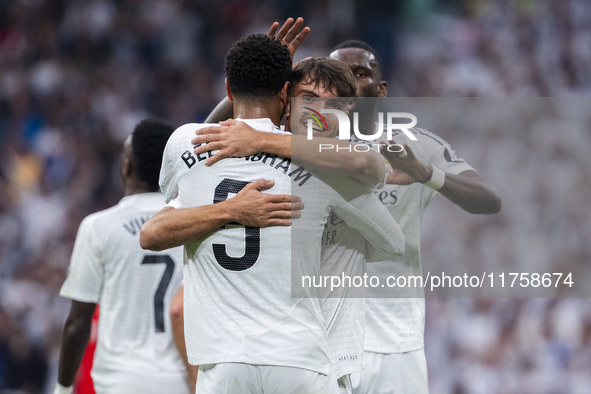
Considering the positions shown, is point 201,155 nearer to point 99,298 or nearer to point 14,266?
point 99,298

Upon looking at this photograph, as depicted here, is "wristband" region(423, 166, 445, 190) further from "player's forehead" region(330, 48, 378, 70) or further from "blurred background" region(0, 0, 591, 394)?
"blurred background" region(0, 0, 591, 394)

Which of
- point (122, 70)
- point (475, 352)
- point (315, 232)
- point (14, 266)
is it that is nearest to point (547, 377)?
point (475, 352)

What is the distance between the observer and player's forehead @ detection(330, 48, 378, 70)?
4457 millimetres

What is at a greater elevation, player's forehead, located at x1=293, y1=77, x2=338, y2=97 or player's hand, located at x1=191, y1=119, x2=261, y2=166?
player's forehead, located at x1=293, y1=77, x2=338, y2=97

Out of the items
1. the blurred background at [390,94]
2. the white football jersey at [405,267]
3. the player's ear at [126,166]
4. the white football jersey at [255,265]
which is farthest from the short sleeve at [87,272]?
the blurred background at [390,94]

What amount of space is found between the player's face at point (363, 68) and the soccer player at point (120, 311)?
1.56 metres

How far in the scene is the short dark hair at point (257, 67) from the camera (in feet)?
9.53

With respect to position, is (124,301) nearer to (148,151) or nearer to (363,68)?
(148,151)

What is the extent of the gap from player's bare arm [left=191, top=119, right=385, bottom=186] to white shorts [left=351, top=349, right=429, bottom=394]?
1.48m

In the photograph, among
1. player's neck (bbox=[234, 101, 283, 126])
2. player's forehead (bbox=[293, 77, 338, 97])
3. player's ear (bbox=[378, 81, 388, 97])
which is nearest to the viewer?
player's neck (bbox=[234, 101, 283, 126])

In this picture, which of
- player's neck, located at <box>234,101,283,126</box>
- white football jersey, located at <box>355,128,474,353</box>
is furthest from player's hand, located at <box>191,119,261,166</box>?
white football jersey, located at <box>355,128,474,353</box>

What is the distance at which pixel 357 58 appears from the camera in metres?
4.47

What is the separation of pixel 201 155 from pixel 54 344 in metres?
6.19

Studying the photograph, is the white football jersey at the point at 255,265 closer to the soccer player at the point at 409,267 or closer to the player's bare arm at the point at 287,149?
the player's bare arm at the point at 287,149
